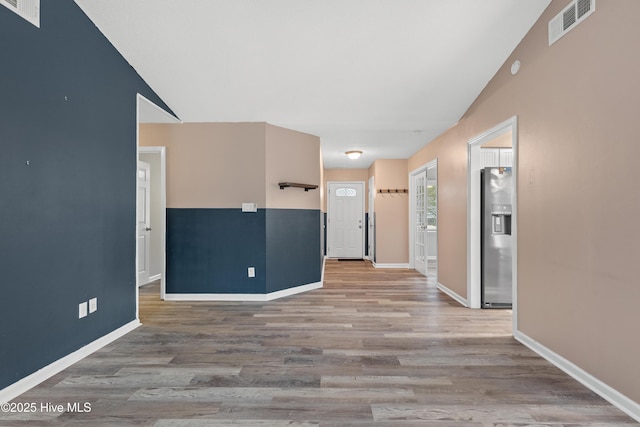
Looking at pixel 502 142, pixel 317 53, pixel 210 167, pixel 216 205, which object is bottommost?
pixel 216 205

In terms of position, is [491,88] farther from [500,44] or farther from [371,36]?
[371,36]

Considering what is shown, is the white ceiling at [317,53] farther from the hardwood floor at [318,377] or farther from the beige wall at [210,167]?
the hardwood floor at [318,377]

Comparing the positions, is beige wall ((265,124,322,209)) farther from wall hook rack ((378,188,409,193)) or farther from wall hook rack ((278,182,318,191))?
wall hook rack ((378,188,409,193))

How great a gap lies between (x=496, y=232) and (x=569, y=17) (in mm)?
2297

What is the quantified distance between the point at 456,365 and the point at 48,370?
2945 millimetres

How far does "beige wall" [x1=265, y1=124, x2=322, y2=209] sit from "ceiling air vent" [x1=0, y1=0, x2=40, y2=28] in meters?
2.52

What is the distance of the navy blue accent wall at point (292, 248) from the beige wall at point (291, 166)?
151 mm

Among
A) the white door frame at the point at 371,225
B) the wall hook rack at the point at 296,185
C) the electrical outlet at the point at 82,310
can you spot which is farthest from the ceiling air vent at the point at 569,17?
the white door frame at the point at 371,225

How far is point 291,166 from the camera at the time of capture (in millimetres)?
4762

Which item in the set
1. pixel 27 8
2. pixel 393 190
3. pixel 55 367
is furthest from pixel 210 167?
pixel 393 190

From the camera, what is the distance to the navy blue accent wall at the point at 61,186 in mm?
2092

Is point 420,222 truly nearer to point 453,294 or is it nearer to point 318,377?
point 453,294

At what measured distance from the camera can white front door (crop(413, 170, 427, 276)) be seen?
6289 millimetres

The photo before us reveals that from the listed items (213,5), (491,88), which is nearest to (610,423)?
(491,88)
